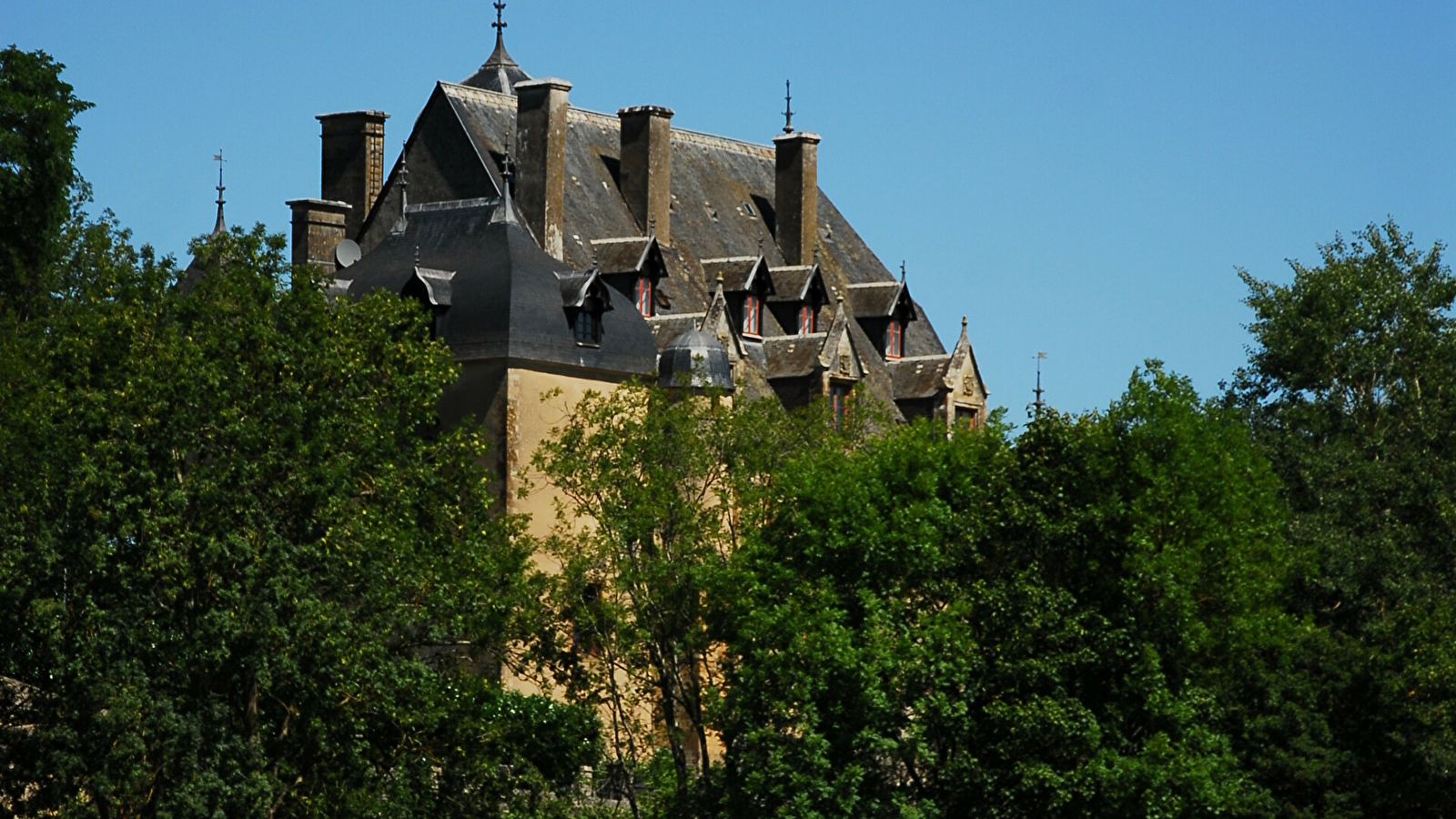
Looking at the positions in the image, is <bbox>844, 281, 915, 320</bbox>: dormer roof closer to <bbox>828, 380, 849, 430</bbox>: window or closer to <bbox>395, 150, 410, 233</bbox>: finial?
<bbox>828, 380, 849, 430</bbox>: window

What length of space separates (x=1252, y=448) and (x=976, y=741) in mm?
10402

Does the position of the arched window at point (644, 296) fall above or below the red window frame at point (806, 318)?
below

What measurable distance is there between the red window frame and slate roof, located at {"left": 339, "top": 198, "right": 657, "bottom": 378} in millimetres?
12707

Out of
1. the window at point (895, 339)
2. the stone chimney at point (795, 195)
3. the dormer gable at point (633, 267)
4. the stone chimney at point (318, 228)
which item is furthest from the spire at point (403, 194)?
the window at point (895, 339)

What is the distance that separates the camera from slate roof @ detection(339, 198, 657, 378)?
63.8 m

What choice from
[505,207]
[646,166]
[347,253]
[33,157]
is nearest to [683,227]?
[646,166]

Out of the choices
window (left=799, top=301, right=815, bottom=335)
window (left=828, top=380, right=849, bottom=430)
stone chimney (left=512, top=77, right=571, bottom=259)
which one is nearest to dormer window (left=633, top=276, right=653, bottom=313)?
stone chimney (left=512, top=77, right=571, bottom=259)

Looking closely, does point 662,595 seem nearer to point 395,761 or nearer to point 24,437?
point 395,761

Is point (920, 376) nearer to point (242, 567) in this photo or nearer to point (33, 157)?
point (33, 157)

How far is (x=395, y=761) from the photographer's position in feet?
159

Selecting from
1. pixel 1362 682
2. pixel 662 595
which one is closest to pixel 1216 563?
pixel 1362 682

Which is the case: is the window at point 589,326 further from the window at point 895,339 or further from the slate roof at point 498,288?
the window at point 895,339

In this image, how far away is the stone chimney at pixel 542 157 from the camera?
6956 cm

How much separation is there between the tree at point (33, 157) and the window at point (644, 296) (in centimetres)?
1594
